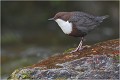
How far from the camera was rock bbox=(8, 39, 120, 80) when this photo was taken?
16.5 ft

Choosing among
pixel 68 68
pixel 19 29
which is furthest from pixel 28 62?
pixel 68 68

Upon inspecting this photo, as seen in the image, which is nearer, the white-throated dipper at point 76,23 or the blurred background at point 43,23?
the white-throated dipper at point 76,23

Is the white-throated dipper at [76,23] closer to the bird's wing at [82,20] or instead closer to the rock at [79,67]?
the bird's wing at [82,20]

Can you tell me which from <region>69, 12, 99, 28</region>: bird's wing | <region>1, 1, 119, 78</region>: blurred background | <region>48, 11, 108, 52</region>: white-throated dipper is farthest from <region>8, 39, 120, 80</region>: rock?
<region>1, 1, 119, 78</region>: blurred background

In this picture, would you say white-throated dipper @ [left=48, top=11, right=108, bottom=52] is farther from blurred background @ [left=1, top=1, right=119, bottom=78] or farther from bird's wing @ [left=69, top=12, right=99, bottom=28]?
blurred background @ [left=1, top=1, right=119, bottom=78]

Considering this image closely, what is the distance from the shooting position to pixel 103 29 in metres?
12.4

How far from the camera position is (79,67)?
5.26m

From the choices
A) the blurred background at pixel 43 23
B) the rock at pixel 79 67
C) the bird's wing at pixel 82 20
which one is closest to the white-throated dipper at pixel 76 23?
the bird's wing at pixel 82 20

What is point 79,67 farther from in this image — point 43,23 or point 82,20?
point 43,23

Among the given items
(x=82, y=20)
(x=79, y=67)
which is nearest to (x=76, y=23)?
(x=82, y=20)

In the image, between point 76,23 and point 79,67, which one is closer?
point 79,67

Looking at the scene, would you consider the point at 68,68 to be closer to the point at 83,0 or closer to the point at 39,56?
the point at 39,56

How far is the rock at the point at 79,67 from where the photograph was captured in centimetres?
504

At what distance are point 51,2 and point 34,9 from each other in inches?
24.0
